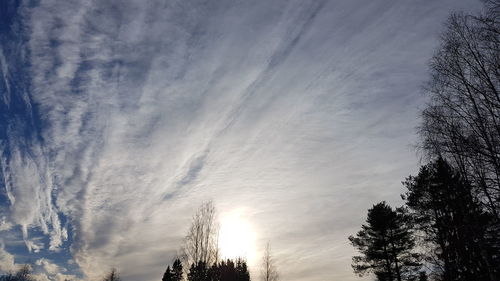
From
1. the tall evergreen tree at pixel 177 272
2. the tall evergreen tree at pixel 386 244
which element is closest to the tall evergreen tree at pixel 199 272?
the tall evergreen tree at pixel 386 244

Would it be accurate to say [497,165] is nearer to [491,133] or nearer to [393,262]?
[491,133]

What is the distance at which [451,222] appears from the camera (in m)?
15.5

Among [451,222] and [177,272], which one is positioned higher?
[451,222]

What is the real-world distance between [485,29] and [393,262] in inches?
1048

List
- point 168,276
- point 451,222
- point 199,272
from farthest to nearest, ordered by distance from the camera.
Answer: point 168,276
point 199,272
point 451,222

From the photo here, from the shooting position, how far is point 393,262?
28859 millimetres

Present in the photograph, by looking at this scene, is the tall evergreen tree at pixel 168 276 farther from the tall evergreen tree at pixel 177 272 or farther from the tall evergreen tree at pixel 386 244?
the tall evergreen tree at pixel 386 244

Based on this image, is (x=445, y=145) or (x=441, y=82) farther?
(x=441, y=82)

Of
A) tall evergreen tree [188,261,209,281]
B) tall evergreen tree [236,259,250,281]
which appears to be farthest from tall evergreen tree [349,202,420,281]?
tall evergreen tree [236,259,250,281]

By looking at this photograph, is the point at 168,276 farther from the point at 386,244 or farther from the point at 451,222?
the point at 451,222

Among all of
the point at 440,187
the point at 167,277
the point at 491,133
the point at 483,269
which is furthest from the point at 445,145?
the point at 167,277

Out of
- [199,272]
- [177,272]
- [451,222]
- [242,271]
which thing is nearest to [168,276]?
[177,272]

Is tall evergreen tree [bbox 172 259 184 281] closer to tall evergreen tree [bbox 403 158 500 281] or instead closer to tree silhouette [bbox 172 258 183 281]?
tree silhouette [bbox 172 258 183 281]

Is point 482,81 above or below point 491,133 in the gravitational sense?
above
